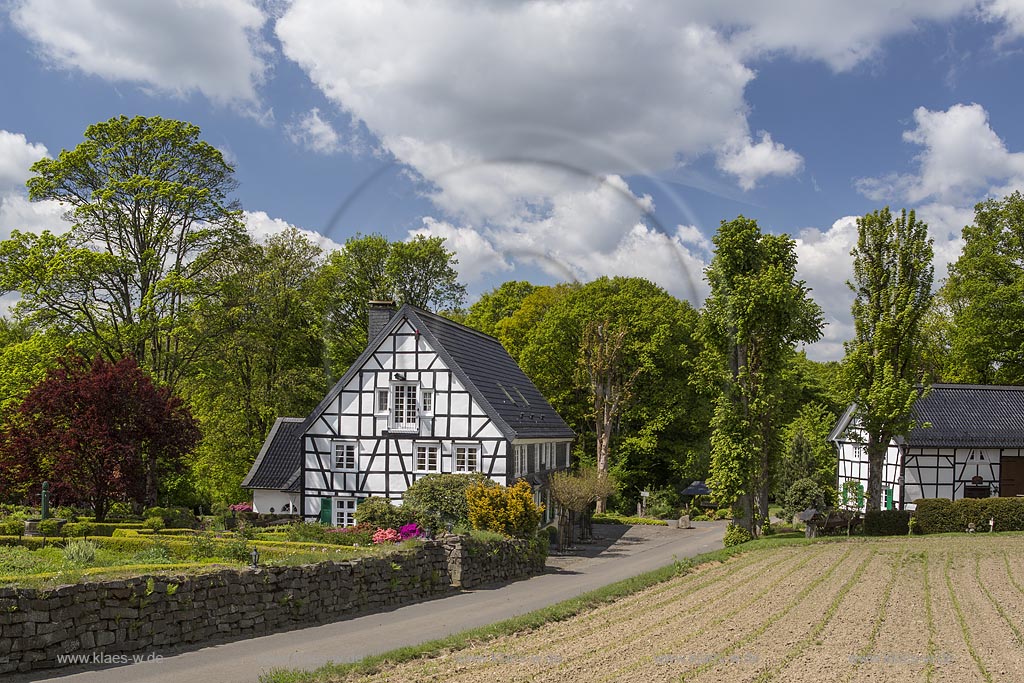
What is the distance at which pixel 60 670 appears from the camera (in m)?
12.0

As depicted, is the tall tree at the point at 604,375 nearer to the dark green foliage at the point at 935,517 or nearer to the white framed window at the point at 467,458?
the white framed window at the point at 467,458

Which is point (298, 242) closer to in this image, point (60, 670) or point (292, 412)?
point (292, 412)

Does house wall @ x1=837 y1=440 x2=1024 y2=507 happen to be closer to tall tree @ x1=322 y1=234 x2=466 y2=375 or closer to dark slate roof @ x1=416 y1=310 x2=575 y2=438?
dark slate roof @ x1=416 y1=310 x2=575 y2=438

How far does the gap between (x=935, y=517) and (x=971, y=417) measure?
28.2ft

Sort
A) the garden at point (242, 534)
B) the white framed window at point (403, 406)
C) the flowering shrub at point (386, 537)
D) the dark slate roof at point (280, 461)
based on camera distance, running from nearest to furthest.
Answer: the garden at point (242, 534) → the flowering shrub at point (386, 537) → the white framed window at point (403, 406) → the dark slate roof at point (280, 461)

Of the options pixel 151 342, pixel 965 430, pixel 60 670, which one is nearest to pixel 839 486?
pixel 965 430

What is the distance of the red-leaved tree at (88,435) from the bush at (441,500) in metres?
8.19

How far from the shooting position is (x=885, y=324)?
105ft

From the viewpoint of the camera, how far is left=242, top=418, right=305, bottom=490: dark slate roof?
3459 cm

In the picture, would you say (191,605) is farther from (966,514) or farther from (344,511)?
(966,514)

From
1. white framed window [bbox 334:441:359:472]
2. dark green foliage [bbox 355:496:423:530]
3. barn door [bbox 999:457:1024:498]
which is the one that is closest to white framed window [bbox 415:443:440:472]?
white framed window [bbox 334:441:359:472]

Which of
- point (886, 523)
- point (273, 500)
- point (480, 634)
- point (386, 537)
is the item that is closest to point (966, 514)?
point (886, 523)

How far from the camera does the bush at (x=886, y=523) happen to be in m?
31.9

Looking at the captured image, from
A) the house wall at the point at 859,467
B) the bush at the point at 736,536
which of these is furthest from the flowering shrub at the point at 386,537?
the house wall at the point at 859,467
